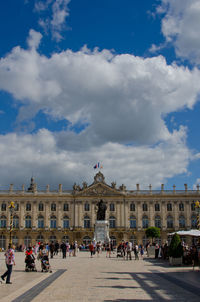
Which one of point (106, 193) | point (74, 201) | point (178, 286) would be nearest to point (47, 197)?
point (74, 201)

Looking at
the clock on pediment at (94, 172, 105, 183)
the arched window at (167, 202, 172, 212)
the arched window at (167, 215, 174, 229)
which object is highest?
the clock on pediment at (94, 172, 105, 183)

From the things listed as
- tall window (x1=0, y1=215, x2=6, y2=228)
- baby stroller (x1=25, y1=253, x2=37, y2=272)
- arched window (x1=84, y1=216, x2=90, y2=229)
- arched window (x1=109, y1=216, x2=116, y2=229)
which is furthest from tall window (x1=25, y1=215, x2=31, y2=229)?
baby stroller (x1=25, y1=253, x2=37, y2=272)

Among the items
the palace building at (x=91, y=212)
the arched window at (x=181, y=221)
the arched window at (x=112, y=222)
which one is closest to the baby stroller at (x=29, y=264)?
the palace building at (x=91, y=212)

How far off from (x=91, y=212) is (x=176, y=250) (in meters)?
56.2

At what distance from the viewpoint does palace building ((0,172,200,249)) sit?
77.2 m

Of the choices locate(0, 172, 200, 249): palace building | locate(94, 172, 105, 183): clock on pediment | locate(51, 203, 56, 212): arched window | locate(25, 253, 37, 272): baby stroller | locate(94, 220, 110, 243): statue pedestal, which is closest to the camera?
locate(25, 253, 37, 272): baby stroller

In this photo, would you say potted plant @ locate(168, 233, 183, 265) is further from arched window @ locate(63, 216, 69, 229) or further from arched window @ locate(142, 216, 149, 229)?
arched window @ locate(63, 216, 69, 229)

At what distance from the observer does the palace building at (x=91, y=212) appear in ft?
253

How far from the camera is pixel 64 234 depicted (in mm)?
77188

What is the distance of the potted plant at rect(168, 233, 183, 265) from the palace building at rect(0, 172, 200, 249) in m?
54.0

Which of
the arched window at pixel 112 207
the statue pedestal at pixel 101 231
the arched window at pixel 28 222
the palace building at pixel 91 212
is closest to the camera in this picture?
the statue pedestal at pixel 101 231

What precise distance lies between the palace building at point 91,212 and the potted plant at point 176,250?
5402cm

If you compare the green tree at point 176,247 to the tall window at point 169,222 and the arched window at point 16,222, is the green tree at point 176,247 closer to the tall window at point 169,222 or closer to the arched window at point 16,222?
the tall window at point 169,222

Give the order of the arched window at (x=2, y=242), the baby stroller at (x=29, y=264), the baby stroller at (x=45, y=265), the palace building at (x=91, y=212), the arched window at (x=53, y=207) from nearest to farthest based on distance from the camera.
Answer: the baby stroller at (x=45, y=265), the baby stroller at (x=29, y=264), the arched window at (x=2, y=242), the palace building at (x=91, y=212), the arched window at (x=53, y=207)
